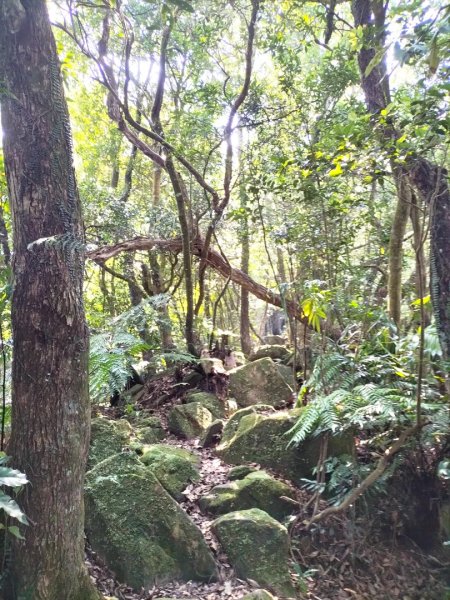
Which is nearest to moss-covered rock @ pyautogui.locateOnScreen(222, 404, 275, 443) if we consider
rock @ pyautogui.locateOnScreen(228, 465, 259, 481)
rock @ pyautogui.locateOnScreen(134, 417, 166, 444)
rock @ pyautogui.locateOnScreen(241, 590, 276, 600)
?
rock @ pyautogui.locateOnScreen(228, 465, 259, 481)

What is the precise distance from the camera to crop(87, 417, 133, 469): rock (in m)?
4.00

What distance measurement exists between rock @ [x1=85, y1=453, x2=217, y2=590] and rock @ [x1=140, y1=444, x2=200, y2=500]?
536mm

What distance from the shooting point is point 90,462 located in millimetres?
3912

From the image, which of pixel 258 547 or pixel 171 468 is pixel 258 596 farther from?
pixel 171 468

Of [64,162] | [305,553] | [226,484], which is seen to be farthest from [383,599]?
[64,162]

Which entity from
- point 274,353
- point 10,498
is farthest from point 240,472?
point 274,353

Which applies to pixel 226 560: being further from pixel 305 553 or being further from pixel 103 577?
pixel 103 577

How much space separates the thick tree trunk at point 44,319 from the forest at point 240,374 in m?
0.01

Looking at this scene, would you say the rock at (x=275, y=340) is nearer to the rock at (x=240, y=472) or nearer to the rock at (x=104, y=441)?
the rock at (x=240, y=472)

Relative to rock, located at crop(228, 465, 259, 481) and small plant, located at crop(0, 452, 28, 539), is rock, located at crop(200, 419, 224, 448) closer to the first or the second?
rock, located at crop(228, 465, 259, 481)

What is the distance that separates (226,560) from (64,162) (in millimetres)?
3174

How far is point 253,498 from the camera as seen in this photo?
4043mm

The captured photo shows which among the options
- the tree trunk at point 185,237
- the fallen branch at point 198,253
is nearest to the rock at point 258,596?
the fallen branch at point 198,253

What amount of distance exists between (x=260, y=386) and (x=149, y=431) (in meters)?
1.90
